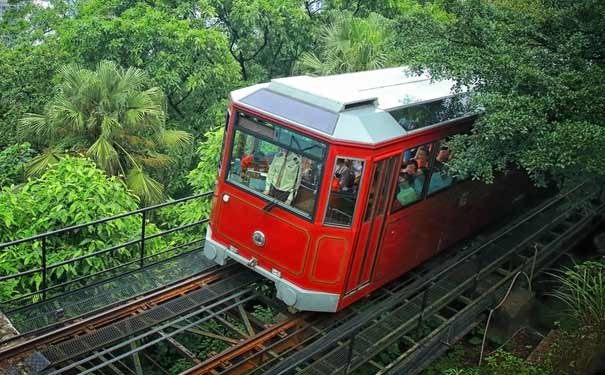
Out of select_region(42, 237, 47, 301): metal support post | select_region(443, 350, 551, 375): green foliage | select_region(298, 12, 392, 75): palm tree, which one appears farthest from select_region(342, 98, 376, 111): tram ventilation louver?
select_region(298, 12, 392, 75): palm tree

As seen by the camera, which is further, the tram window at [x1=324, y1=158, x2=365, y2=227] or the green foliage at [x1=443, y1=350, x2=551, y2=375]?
the tram window at [x1=324, y1=158, x2=365, y2=227]

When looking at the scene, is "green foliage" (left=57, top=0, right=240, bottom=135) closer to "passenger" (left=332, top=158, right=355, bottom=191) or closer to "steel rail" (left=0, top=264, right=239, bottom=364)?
"steel rail" (left=0, top=264, right=239, bottom=364)

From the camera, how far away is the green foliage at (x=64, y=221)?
28.0 ft

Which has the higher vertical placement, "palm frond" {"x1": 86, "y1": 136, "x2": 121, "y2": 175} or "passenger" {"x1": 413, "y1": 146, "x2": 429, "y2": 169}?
"passenger" {"x1": 413, "y1": 146, "x2": 429, "y2": 169}

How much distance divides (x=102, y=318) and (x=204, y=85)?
9.01 metres

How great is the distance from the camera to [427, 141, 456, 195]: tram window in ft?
29.6

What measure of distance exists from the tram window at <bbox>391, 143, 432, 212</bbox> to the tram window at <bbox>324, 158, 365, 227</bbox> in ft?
2.78

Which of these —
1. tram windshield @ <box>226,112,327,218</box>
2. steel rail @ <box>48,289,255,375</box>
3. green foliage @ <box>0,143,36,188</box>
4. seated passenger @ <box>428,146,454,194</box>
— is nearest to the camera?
steel rail @ <box>48,289,255,375</box>

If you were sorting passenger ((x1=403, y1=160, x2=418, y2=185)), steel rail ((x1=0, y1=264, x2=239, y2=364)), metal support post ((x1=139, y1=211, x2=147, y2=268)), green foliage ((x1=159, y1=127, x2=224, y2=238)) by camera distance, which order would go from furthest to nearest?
1. green foliage ((x1=159, y1=127, x2=224, y2=238))
2. metal support post ((x1=139, y1=211, x2=147, y2=268))
3. passenger ((x1=403, y1=160, x2=418, y2=185))
4. steel rail ((x1=0, y1=264, x2=239, y2=364))

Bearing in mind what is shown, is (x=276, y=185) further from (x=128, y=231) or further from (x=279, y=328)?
(x=128, y=231)

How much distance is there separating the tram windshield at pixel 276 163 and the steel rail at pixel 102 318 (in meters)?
1.43

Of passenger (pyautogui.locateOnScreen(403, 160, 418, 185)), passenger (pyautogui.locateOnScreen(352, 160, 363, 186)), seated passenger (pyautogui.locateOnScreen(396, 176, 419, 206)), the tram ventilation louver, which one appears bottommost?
seated passenger (pyautogui.locateOnScreen(396, 176, 419, 206))

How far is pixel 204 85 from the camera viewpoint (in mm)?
15930

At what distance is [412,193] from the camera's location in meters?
8.80
